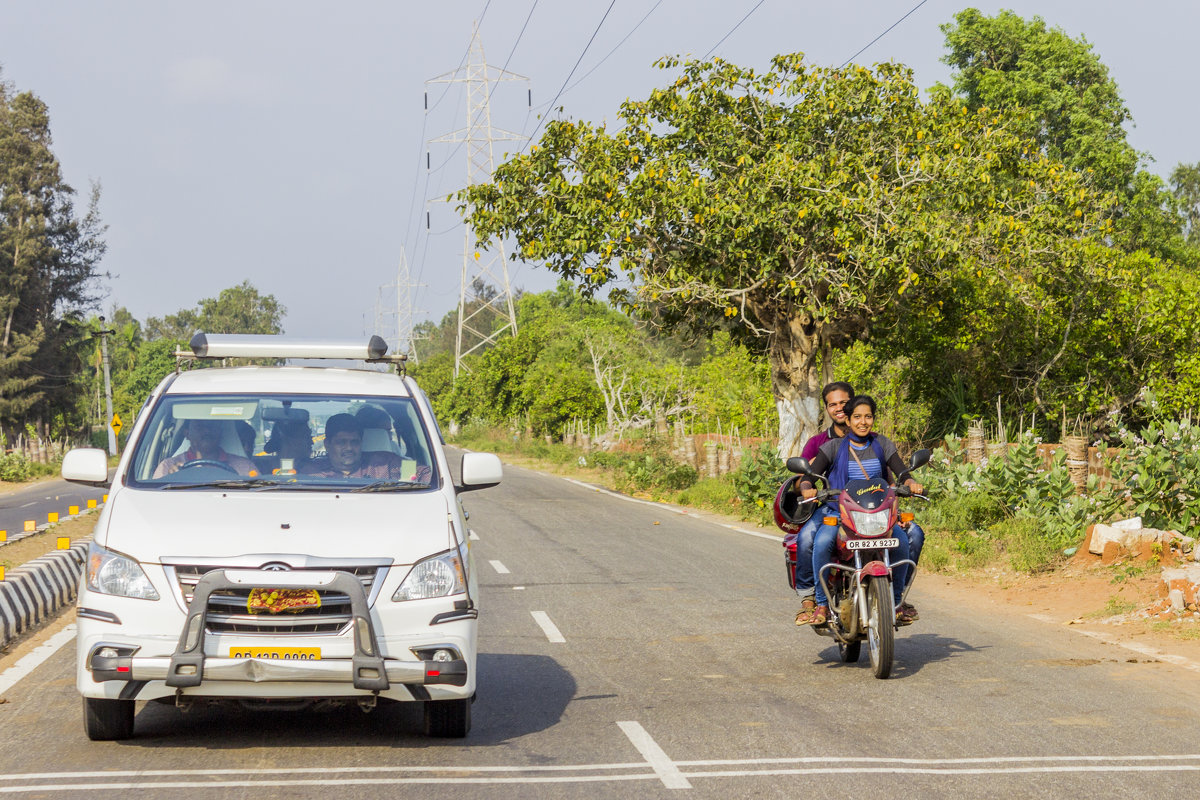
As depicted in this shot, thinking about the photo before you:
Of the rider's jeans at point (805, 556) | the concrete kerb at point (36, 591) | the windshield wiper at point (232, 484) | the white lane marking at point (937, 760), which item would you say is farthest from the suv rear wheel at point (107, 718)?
the rider's jeans at point (805, 556)

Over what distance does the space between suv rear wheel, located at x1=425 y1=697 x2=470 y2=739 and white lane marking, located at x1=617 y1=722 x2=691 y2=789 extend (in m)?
0.86

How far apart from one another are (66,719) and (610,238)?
16.8 meters

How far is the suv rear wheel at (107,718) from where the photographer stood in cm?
637

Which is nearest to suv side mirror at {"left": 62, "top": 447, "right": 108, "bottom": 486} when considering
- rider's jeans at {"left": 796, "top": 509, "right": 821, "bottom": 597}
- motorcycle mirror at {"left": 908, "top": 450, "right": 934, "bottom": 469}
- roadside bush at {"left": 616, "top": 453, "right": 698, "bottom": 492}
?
rider's jeans at {"left": 796, "top": 509, "right": 821, "bottom": 597}

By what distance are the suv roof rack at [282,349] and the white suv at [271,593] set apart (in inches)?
39.0

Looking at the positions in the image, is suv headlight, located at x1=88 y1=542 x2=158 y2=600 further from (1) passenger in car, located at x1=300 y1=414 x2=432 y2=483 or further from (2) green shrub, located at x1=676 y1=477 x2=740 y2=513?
(2) green shrub, located at x1=676 y1=477 x2=740 y2=513

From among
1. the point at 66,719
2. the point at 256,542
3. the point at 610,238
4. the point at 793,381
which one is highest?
the point at 610,238

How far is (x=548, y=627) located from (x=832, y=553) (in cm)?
289

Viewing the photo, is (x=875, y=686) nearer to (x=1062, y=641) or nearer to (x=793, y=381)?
(x=1062, y=641)

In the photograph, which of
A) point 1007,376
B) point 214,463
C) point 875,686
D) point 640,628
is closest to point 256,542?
point 214,463

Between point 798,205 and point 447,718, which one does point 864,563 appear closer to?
point 447,718

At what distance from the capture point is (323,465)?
723 cm

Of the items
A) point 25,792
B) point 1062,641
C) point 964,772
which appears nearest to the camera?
point 25,792

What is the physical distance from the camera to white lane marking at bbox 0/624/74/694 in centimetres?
846
